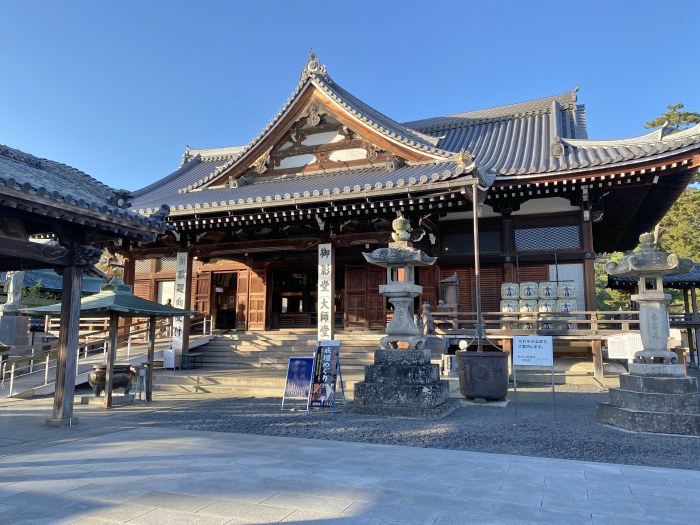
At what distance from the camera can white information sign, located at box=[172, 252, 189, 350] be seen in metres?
14.0

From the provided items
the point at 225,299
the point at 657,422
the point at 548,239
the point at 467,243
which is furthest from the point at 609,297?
the point at 657,422

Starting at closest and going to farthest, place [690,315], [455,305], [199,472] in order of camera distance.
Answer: [199,472], [455,305], [690,315]

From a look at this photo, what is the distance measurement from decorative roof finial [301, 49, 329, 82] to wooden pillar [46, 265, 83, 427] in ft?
31.6

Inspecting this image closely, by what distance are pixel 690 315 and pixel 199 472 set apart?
24.7 m

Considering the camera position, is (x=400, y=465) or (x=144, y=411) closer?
(x=400, y=465)

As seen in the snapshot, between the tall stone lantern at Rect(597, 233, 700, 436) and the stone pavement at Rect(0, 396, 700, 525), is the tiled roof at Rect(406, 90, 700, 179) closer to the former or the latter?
the tall stone lantern at Rect(597, 233, 700, 436)

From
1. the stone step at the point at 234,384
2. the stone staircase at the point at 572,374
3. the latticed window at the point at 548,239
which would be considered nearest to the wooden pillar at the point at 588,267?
the latticed window at the point at 548,239

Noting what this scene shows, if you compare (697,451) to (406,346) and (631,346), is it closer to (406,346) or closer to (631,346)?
(631,346)

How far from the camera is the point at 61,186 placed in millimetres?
7918

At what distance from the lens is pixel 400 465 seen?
5.16 metres

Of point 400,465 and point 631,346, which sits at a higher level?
point 631,346

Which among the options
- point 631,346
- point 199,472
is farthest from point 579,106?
point 199,472

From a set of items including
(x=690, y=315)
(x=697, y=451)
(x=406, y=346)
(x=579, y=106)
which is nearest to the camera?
(x=697, y=451)

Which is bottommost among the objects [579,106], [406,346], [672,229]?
[406,346]
